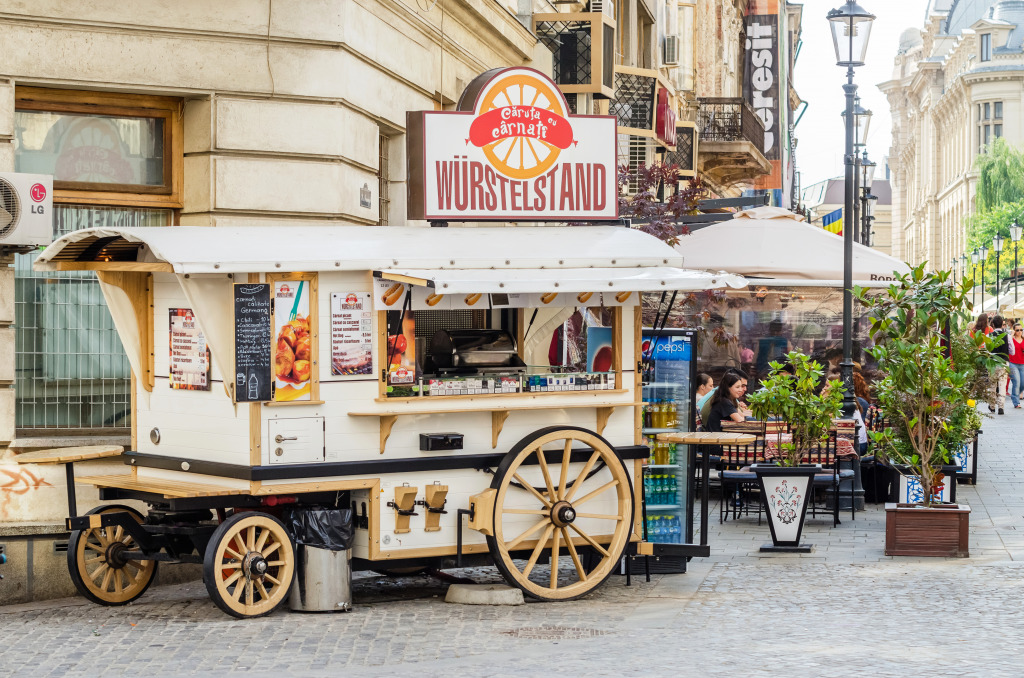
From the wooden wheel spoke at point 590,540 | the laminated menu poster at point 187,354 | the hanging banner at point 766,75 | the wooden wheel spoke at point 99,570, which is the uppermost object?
the hanging banner at point 766,75

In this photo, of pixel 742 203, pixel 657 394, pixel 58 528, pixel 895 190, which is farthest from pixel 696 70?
pixel 895 190

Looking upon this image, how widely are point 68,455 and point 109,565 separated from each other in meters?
0.78

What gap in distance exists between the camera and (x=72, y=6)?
1083cm

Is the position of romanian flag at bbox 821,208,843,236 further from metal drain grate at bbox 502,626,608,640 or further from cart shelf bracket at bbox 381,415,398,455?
metal drain grate at bbox 502,626,608,640

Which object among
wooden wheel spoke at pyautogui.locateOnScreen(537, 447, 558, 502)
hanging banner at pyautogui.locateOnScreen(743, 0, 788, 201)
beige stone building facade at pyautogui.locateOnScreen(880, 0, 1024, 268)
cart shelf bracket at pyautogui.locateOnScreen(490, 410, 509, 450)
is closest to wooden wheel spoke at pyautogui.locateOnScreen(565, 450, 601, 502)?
wooden wheel spoke at pyautogui.locateOnScreen(537, 447, 558, 502)

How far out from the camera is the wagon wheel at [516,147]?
10.8 metres

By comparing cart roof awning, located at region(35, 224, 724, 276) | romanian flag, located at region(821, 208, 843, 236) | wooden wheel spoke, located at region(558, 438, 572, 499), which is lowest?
wooden wheel spoke, located at region(558, 438, 572, 499)

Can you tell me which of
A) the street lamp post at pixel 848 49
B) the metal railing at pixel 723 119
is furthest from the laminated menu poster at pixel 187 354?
the metal railing at pixel 723 119

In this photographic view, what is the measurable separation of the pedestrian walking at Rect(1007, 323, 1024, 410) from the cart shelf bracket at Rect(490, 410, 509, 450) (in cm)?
2097

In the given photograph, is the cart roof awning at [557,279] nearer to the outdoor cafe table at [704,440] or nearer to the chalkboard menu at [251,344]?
the chalkboard menu at [251,344]

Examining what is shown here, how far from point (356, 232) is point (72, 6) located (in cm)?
287

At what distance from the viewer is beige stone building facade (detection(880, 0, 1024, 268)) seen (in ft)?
403

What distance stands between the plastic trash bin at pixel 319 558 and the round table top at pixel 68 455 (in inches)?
56.0

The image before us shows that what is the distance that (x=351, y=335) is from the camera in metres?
9.53
